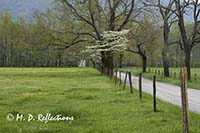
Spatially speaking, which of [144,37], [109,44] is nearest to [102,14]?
[109,44]

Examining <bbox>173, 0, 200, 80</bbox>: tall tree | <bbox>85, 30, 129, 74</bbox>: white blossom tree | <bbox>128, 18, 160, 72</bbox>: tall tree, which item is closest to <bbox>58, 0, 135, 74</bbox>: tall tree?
<bbox>85, 30, 129, 74</bbox>: white blossom tree

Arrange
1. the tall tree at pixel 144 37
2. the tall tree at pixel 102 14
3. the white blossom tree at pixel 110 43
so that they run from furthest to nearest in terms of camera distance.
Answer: the tall tree at pixel 144 37 < the tall tree at pixel 102 14 < the white blossom tree at pixel 110 43

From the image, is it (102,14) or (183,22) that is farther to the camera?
(102,14)

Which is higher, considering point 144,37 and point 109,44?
point 144,37

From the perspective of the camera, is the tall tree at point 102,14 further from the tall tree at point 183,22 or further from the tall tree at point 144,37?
the tall tree at point 183,22

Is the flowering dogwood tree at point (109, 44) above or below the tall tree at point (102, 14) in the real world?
below

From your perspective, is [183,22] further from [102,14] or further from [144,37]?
[144,37]

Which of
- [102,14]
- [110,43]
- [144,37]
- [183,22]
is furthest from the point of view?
[144,37]

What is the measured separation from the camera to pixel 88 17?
56125 millimetres

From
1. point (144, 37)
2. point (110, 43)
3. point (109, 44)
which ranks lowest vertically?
point (109, 44)

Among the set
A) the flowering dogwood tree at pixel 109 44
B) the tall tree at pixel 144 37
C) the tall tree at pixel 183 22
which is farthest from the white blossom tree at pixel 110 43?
the tall tree at pixel 183 22

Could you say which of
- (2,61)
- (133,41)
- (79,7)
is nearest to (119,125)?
(79,7)

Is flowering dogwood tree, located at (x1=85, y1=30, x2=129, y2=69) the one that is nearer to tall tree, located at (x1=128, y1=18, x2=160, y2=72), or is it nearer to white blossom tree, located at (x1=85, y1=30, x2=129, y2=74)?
white blossom tree, located at (x1=85, y1=30, x2=129, y2=74)

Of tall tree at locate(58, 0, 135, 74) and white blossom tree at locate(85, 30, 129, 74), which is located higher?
tall tree at locate(58, 0, 135, 74)
